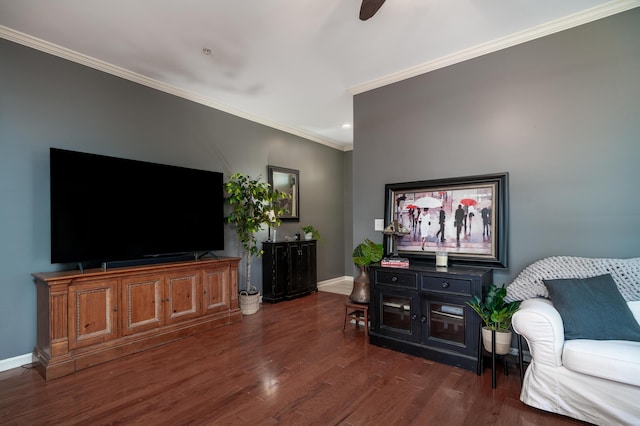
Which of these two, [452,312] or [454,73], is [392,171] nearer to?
[454,73]

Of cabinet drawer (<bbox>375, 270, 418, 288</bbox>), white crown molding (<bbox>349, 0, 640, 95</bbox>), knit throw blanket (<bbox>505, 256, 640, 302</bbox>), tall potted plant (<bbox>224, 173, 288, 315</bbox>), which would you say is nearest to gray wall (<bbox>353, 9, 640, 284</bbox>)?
white crown molding (<bbox>349, 0, 640, 95</bbox>)

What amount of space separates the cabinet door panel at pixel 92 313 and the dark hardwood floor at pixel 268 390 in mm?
261

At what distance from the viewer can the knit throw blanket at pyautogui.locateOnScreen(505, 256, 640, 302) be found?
6.95 feet

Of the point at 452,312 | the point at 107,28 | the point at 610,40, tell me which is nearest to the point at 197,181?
the point at 107,28

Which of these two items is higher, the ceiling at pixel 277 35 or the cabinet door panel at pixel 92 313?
the ceiling at pixel 277 35

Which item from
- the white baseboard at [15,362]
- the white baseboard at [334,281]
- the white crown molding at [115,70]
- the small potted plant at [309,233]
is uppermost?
the white crown molding at [115,70]

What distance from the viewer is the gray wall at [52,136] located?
2.61 m

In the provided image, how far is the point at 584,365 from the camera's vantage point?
1.80 meters

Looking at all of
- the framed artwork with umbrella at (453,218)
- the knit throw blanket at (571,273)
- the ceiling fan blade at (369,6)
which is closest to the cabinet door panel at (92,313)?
the framed artwork with umbrella at (453,218)

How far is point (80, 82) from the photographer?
3.02 m

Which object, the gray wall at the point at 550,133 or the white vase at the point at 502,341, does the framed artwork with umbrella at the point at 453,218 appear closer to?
the gray wall at the point at 550,133

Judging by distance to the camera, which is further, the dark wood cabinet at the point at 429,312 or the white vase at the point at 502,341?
the dark wood cabinet at the point at 429,312

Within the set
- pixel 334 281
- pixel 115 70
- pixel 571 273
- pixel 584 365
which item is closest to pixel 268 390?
pixel 584 365

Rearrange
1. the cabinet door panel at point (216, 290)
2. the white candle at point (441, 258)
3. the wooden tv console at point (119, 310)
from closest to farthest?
the wooden tv console at point (119, 310)
the white candle at point (441, 258)
the cabinet door panel at point (216, 290)
